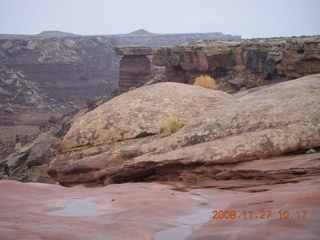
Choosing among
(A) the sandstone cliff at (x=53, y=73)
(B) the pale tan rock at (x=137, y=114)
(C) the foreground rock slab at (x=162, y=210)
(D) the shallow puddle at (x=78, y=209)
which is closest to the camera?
(C) the foreground rock slab at (x=162, y=210)

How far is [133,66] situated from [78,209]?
129 ft

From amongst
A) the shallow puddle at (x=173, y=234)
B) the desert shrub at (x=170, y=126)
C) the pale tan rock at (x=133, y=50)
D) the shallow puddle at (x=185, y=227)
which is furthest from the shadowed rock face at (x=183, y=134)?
the pale tan rock at (x=133, y=50)

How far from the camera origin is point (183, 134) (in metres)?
7.52

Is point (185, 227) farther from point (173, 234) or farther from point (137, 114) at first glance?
point (137, 114)

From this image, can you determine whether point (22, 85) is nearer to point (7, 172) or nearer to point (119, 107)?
point (7, 172)

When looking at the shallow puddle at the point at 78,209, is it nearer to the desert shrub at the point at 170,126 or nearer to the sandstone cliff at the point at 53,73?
the desert shrub at the point at 170,126

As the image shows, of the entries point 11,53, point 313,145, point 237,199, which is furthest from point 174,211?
point 11,53

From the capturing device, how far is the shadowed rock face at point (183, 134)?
6.45m

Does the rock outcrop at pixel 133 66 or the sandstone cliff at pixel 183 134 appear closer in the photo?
the sandstone cliff at pixel 183 134

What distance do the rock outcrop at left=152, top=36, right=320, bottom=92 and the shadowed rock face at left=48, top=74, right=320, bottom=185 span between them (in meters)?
11.0

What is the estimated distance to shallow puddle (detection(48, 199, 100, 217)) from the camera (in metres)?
4.77

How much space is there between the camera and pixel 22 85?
61375 mm

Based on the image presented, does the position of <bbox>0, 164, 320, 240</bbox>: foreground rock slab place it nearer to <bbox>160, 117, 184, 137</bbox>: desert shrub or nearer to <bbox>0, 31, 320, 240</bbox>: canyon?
<bbox>0, 31, 320, 240</bbox>: canyon

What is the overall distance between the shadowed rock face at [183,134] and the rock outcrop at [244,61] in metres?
11.0
